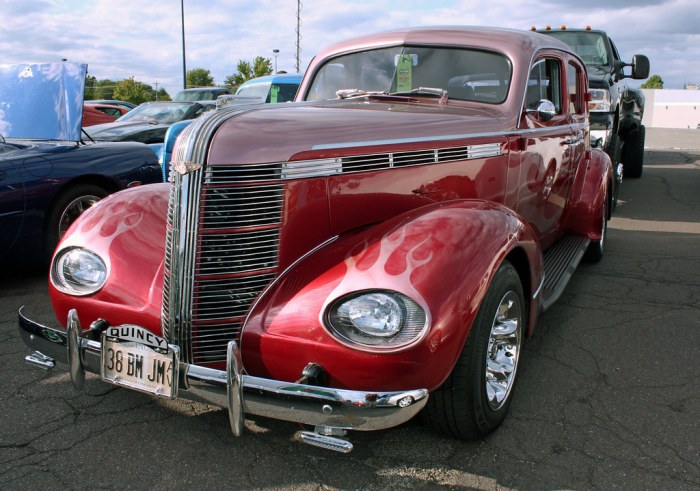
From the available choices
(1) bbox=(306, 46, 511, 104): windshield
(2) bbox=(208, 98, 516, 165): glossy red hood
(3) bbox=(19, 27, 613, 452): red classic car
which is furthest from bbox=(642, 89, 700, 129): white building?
(3) bbox=(19, 27, 613, 452): red classic car

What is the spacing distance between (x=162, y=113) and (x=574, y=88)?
7373mm

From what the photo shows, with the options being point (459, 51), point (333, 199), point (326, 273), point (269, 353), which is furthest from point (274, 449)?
point (459, 51)

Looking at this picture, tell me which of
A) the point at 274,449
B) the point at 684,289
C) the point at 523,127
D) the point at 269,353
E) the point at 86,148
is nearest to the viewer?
the point at 269,353

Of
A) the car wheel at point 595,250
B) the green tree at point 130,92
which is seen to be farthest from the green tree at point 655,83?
the car wheel at point 595,250

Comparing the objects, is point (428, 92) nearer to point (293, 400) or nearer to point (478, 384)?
point (478, 384)

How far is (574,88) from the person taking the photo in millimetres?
4805

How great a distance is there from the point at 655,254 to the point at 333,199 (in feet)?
14.0

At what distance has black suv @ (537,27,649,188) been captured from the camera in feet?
24.7

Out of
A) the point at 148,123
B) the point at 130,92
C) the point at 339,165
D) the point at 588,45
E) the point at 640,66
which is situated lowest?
the point at 339,165

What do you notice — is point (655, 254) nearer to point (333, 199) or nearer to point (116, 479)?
point (333, 199)

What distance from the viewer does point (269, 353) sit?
223cm

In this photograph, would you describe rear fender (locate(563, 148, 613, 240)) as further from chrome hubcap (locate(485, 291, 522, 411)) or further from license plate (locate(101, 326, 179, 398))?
license plate (locate(101, 326, 179, 398))

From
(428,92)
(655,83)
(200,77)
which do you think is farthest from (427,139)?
(655,83)

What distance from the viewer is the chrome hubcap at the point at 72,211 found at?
479 centimetres
